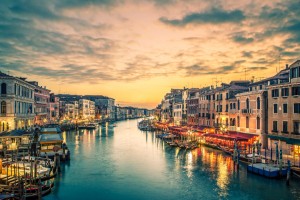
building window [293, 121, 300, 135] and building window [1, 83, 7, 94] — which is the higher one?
building window [1, 83, 7, 94]

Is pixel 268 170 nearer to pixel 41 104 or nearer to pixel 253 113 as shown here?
pixel 253 113

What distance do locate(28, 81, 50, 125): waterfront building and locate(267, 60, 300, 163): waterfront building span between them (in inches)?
2238

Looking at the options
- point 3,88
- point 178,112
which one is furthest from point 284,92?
point 178,112

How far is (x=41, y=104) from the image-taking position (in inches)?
3204

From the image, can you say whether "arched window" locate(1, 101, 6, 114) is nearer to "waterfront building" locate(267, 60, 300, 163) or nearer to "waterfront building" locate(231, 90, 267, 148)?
"waterfront building" locate(231, 90, 267, 148)

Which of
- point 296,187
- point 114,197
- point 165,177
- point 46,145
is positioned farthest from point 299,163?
point 46,145

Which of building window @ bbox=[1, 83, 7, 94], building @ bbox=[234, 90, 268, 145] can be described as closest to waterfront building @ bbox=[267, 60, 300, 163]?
building @ bbox=[234, 90, 268, 145]

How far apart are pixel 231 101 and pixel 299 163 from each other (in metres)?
20.9

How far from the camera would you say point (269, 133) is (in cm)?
3556

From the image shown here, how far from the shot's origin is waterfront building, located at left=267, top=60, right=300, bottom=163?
31.3m

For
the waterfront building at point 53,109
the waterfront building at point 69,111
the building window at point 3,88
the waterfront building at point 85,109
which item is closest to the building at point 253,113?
the building window at point 3,88

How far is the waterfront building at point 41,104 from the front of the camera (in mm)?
75812

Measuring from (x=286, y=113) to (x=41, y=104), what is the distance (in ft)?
217

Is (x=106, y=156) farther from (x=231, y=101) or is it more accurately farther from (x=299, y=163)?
(x=299, y=163)
